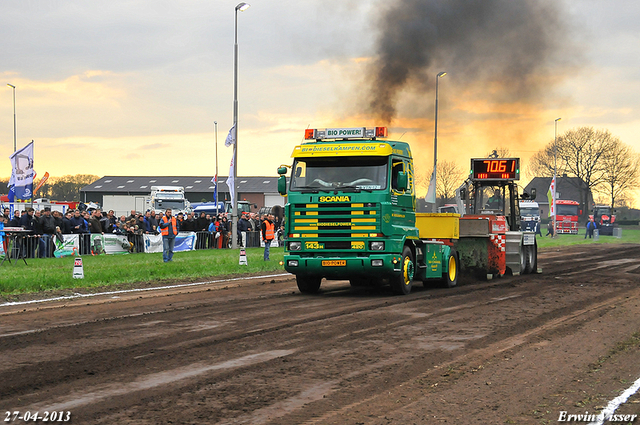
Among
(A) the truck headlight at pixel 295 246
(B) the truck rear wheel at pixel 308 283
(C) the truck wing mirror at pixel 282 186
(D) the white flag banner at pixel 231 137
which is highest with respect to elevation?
(D) the white flag banner at pixel 231 137

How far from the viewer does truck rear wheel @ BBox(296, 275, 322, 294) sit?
15.6 meters

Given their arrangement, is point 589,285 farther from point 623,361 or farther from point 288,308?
point 623,361

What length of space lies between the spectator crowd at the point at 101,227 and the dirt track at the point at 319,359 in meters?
11.8

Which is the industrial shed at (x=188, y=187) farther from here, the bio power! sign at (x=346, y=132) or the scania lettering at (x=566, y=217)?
the bio power! sign at (x=346, y=132)

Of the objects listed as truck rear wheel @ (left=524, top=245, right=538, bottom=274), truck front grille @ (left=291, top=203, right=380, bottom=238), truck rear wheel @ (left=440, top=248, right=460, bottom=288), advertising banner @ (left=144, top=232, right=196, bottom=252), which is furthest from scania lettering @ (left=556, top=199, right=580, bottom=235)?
truck front grille @ (left=291, top=203, right=380, bottom=238)

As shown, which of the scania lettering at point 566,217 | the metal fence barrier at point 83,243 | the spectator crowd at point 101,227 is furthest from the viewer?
the scania lettering at point 566,217

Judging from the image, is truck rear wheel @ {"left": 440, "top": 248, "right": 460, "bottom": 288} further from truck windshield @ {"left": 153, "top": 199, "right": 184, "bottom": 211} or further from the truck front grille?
truck windshield @ {"left": 153, "top": 199, "right": 184, "bottom": 211}

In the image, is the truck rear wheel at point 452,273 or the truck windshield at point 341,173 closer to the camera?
the truck windshield at point 341,173

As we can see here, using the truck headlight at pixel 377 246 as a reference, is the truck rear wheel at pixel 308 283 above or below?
below

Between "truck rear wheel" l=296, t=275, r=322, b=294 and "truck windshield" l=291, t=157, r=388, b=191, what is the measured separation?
86.0 inches

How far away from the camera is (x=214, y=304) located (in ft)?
44.2

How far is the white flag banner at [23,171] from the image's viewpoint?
27.5m

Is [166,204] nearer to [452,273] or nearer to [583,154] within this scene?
[452,273]

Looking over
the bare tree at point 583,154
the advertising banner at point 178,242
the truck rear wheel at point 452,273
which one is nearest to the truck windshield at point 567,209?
the bare tree at point 583,154
